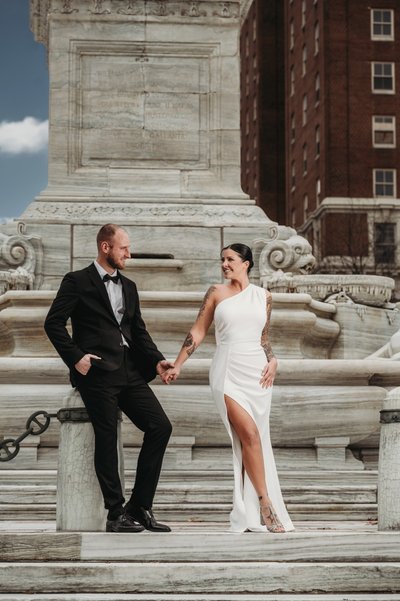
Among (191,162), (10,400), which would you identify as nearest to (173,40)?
(191,162)

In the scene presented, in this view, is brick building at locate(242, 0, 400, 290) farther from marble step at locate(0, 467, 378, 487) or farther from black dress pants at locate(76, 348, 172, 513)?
black dress pants at locate(76, 348, 172, 513)

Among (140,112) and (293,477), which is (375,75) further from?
(293,477)

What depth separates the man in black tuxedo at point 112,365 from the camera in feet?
24.7

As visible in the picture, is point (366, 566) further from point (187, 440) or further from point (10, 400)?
point (10, 400)

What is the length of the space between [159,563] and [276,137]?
7750 cm

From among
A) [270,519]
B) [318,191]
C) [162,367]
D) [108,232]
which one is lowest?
[270,519]

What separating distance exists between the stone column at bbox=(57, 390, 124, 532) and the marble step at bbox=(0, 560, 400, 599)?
72 cm

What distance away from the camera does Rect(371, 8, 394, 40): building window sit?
67.6m

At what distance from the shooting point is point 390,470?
7.91m

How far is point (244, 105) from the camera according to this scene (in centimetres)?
8912

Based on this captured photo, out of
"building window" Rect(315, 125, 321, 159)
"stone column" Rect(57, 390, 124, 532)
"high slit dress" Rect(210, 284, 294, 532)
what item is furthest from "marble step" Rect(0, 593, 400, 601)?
"building window" Rect(315, 125, 321, 159)

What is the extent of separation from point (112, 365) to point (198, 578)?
4.86 feet

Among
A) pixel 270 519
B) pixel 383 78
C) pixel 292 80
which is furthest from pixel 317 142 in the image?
pixel 270 519

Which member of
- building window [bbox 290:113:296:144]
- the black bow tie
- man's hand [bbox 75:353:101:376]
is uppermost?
building window [bbox 290:113:296:144]
